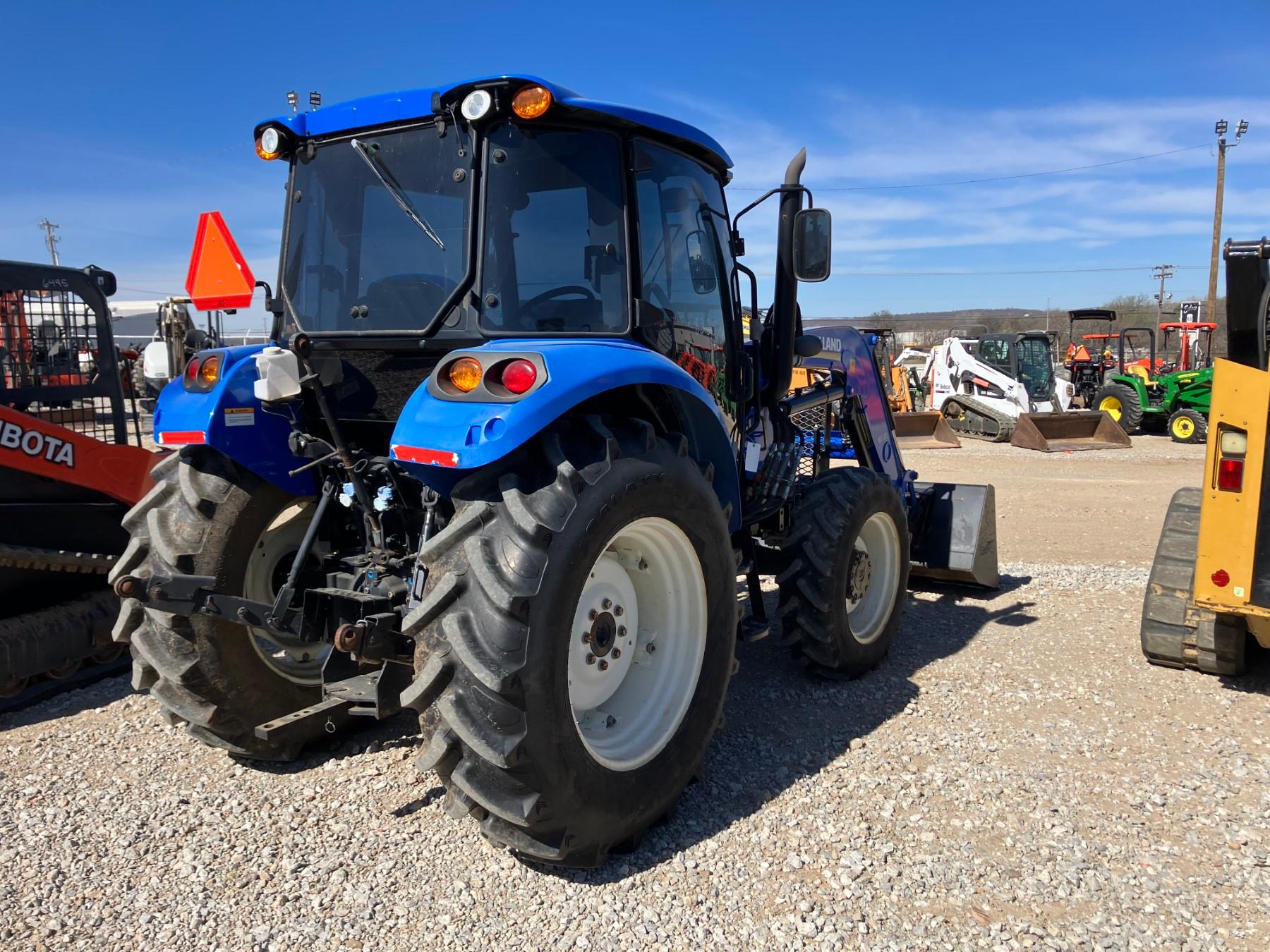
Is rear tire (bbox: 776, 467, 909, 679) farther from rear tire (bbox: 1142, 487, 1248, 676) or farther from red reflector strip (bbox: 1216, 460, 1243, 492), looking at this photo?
red reflector strip (bbox: 1216, 460, 1243, 492)

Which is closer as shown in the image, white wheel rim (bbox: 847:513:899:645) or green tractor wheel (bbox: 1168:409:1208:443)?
white wheel rim (bbox: 847:513:899:645)

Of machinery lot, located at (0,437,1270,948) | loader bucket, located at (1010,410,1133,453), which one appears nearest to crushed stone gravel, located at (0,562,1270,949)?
machinery lot, located at (0,437,1270,948)

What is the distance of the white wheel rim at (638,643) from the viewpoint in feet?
10.2

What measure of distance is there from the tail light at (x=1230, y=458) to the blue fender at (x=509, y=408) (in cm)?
266

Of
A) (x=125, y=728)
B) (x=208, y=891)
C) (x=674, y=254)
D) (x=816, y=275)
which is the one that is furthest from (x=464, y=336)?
(x=125, y=728)

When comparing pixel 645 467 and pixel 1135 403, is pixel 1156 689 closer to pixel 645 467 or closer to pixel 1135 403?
pixel 645 467

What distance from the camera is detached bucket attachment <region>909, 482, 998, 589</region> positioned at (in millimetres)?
6305

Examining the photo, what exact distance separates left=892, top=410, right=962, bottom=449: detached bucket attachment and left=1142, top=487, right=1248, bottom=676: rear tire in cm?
1280

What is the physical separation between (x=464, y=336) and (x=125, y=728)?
2.60 m

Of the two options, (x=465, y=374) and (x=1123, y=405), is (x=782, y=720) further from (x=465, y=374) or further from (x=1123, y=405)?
(x=1123, y=405)

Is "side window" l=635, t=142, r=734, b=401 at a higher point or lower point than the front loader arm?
higher

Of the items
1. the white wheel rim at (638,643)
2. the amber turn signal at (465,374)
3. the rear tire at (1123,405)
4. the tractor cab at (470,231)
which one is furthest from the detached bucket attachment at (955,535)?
the rear tire at (1123,405)

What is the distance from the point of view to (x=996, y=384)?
1950 cm

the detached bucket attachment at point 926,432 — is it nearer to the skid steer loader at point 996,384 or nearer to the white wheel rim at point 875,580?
the skid steer loader at point 996,384
